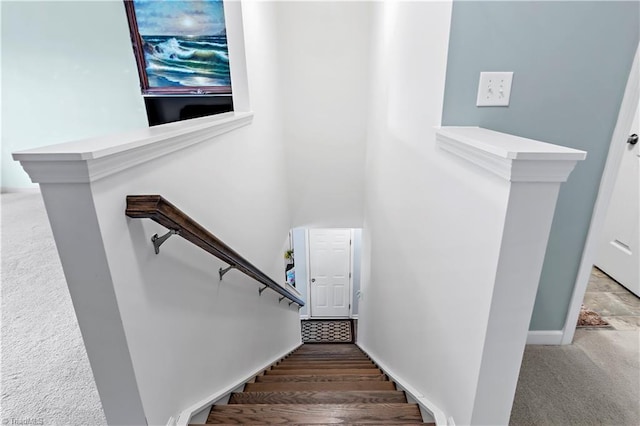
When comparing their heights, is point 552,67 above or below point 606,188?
above

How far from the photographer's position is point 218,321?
1542 mm

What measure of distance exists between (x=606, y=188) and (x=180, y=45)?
11.9ft

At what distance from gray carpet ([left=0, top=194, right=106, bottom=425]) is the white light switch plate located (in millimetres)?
1998

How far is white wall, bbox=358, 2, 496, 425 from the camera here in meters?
1.04

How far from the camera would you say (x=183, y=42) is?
3.33 m

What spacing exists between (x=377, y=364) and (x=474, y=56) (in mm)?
2428

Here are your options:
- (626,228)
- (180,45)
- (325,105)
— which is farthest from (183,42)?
(626,228)

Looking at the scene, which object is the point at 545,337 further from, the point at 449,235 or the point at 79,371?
the point at 79,371

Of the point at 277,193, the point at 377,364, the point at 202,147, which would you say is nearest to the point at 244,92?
the point at 202,147

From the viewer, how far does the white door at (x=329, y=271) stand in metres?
5.30

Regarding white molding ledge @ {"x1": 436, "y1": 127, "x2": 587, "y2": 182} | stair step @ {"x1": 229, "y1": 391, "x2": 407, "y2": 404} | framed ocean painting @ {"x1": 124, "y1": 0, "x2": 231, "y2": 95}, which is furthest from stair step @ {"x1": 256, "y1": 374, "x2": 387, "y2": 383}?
framed ocean painting @ {"x1": 124, "y1": 0, "x2": 231, "y2": 95}

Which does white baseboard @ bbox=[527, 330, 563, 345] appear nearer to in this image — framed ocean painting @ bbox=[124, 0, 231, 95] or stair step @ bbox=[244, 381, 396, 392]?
stair step @ bbox=[244, 381, 396, 392]

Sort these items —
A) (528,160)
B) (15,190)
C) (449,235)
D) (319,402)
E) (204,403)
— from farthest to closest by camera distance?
(15,190)
(319,402)
(204,403)
(449,235)
(528,160)

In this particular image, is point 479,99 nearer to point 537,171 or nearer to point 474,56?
point 474,56
